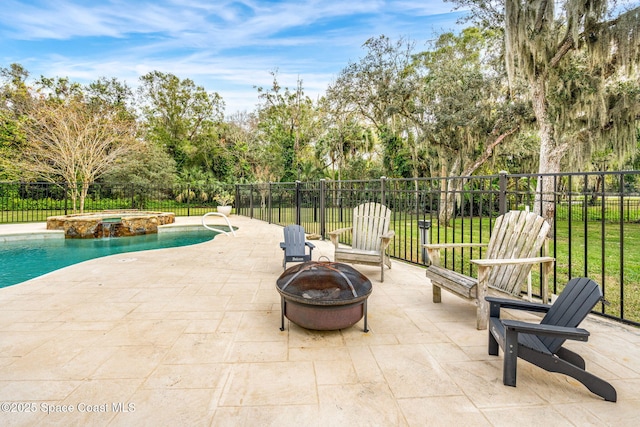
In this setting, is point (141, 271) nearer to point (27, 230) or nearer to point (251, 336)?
point (251, 336)

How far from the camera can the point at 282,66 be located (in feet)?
69.0

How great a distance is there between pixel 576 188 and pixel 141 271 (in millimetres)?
21146

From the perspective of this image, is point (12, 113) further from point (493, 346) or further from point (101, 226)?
point (493, 346)

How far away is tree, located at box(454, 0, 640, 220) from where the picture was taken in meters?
8.06

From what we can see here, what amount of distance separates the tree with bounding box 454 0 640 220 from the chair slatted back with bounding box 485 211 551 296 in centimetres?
582

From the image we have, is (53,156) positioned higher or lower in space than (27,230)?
higher

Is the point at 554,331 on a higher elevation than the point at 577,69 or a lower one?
lower

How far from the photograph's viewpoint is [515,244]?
309 cm

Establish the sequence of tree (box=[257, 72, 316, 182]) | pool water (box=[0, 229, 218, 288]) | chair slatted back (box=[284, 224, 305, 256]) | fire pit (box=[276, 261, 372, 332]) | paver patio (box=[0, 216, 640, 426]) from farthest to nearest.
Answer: tree (box=[257, 72, 316, 182]) → pool water (box=[0, 229, 218, 288]) → chair slatted back (box=[284, 224, 305, 256]) → fire pit (box=[276, 261, 372, 332]) → paver patio (box=[0, 216, 640, 426])

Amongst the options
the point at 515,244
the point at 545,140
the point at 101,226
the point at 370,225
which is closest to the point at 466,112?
the point at 545,140

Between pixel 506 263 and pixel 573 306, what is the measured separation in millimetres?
688

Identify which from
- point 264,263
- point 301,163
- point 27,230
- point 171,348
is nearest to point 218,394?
point 171,348

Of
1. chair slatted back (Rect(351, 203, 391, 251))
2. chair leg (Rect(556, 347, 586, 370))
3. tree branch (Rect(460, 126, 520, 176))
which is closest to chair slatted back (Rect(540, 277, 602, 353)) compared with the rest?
chair leg (Rect(556, 347, 586, 370))

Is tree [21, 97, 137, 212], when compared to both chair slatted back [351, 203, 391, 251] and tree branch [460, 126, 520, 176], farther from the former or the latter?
tree branch [460, 126, 520, 176]
